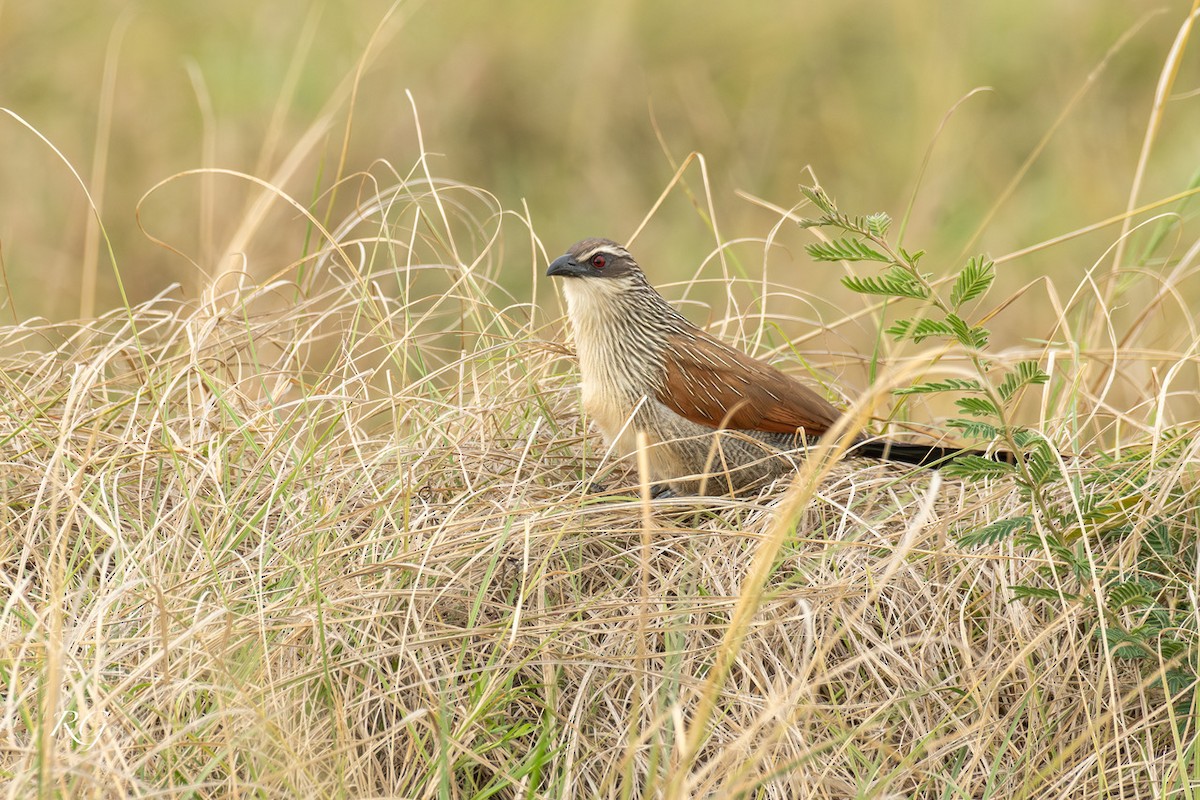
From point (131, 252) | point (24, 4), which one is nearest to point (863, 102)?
point (131, 252)

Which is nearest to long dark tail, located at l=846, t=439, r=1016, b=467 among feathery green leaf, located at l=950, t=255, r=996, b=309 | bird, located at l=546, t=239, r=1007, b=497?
bird, located at l=546, t=239, r=1007, b=497

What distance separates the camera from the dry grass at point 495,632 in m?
2.30

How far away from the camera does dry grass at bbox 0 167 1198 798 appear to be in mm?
2301

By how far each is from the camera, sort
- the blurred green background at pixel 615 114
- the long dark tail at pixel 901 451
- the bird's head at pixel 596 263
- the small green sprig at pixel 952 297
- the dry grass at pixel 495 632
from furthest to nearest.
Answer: the blurred green background at pixel 615 114 < the bird's head at pixel 596 263 < the long dark tail at pixel 901 451 < the small green sprig at pixel 952 297 < the dry grass at pixel 495 632

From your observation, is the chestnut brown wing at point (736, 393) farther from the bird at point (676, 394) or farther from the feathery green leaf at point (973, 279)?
the feathery green leaf at point (973, 279)

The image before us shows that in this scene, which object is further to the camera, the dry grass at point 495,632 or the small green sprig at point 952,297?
the small green sprig at point 952,297

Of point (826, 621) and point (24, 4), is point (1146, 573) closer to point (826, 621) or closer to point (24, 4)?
point (826, 621)

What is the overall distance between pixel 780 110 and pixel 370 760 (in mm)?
6773

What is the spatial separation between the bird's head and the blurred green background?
4125 millimetres

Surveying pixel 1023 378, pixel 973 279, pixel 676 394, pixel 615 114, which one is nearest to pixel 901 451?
pixel 676 394

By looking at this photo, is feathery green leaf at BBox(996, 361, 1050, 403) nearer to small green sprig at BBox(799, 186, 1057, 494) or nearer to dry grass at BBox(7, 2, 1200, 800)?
small green sprig at BBox(799, 186, 1057, 494)

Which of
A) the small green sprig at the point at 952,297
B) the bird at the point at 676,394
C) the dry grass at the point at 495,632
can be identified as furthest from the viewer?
the bird at the point at 676,394

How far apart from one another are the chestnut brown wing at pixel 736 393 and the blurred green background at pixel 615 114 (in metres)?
4.26

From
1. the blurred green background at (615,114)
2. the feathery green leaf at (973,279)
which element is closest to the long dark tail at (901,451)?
the feathery green leaf at (973,279)
